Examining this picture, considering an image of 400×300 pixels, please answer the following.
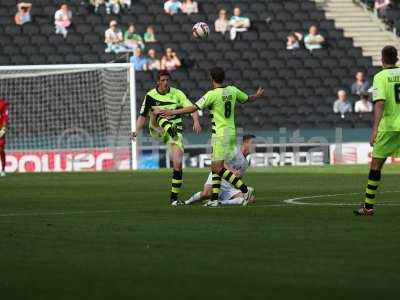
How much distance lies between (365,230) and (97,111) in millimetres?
23857

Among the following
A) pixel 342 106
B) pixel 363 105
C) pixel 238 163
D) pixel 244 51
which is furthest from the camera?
pixel 244 51

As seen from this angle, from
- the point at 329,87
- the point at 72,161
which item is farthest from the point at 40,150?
the point at 329,87

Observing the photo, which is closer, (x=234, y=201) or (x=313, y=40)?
(x=234, y=201)

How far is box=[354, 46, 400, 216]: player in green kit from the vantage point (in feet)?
46.8

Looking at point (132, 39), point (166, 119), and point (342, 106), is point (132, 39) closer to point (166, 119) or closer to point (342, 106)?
point (342, 106)

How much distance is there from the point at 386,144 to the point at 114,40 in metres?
24.5

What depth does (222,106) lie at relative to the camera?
17141mm

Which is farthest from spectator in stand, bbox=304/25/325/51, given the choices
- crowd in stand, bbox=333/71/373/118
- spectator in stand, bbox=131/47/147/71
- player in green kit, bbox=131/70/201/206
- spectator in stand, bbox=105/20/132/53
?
player in green kit, bbox=131/70/201/206

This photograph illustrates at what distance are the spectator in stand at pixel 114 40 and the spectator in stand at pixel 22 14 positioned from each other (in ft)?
8.48

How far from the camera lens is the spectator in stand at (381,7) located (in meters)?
42.7

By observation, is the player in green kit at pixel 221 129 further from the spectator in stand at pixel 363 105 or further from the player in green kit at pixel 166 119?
the spectator in stand at pixel 363 105

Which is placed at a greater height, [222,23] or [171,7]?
[171,7]

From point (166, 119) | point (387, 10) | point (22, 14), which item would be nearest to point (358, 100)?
point (387, 10)

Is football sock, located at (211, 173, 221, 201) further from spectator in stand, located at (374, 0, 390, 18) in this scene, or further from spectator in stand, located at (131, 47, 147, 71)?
spectator in stand, located at (374, 0, 390, 18)
